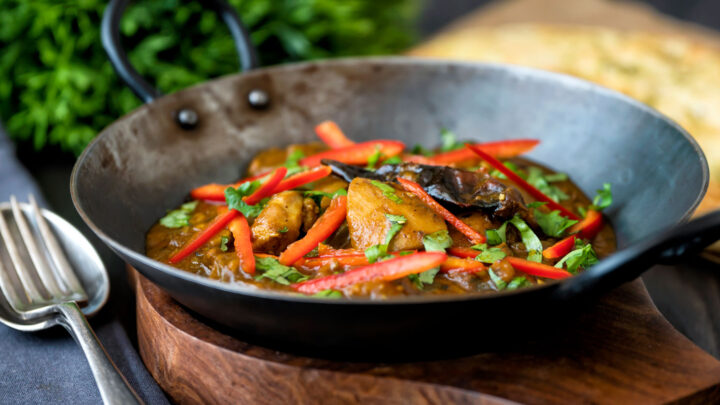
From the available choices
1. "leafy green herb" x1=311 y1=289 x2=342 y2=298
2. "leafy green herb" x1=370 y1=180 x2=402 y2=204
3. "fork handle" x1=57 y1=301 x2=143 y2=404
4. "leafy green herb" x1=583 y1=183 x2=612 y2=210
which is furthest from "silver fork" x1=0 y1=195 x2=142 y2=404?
"leafy green herb" x1=583 y1=183 x2=612 y2=210

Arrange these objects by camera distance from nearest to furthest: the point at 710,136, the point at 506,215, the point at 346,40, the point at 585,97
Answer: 1. the point at 506,215
2. the point at 585,97
3. the point at 710,136
4. the point at 346,40

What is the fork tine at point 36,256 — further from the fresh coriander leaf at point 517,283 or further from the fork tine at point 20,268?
the fresh coriander leaf at point 517,283

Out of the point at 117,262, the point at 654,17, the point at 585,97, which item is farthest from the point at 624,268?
the point at 654,17

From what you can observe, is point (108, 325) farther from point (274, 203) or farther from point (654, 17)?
point (654, 17)

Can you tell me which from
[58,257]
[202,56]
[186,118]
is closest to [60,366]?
[58,257]

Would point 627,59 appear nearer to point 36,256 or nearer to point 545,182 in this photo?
point 545,182

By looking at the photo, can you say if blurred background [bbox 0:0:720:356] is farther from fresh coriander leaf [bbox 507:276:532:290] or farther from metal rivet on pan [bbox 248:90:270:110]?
fresh coriander leaf [bbox 507:276:532:290]

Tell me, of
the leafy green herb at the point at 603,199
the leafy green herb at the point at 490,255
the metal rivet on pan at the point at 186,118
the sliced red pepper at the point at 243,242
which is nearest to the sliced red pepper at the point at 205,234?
the sliced red pepper at the point at 243,242
